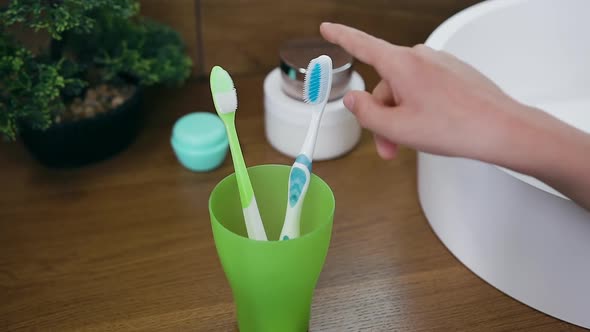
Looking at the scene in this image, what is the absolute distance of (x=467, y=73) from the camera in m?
0.40

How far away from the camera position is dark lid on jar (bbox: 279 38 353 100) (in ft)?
2.08

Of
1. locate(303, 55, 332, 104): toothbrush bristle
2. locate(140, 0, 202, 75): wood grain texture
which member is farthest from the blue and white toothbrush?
locate(140, 0, 202, 75): wood grain texture

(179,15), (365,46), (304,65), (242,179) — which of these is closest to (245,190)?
(242,179)

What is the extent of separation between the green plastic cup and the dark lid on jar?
0.64ft

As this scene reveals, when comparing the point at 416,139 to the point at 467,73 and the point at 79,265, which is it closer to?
the point at 467,73

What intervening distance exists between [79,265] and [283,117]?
25cm

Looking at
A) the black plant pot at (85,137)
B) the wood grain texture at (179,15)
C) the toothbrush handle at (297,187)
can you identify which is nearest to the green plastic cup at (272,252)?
the toothbrush handle at (297,187)

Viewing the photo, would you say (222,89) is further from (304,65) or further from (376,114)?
(304,65)

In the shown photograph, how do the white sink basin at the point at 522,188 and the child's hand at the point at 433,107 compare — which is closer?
the child's hand at the point at 433,107

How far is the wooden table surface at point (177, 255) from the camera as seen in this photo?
0.50 m

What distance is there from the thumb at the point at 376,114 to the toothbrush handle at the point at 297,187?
51 mm

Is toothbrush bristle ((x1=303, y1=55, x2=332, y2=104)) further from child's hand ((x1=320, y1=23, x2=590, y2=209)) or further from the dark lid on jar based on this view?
the dark lid on jar

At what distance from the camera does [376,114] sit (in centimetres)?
38

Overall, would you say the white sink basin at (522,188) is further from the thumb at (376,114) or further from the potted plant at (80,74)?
the potted plant at (80,74)
